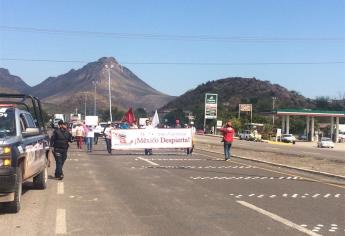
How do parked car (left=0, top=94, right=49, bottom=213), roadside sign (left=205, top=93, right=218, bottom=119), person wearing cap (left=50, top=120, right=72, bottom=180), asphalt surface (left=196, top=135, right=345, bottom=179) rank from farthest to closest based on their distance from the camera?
roadside sign (left=205, top=93, right=218, bottom=119)
asphalt surface (left=196, top=135, right=345, bottom=179)
person wearing cap (left=50, top=120, right=72, bottom=180)
parked car (left=0, top=94, right=49, bottom=213)

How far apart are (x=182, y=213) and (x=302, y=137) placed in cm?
10531

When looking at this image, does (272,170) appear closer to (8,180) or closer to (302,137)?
(8,180)

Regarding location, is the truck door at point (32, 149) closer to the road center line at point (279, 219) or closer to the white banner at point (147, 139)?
the road center line at point (279, 219)

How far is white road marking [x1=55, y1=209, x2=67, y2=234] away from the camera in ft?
26.8

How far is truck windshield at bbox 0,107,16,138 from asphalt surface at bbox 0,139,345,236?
53.3 inches

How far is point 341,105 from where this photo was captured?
631 feet

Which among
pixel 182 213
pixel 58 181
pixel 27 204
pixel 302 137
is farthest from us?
pixel 302 137

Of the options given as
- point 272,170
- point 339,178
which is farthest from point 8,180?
point 272,170

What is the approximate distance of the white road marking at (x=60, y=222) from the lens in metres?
8.16

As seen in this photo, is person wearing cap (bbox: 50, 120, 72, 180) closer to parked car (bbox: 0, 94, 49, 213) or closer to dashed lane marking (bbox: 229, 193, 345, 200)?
parked car (bbox: 0, 94, 49, 213)

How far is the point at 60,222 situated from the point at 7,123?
2.60 m

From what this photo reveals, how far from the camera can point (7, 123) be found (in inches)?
413

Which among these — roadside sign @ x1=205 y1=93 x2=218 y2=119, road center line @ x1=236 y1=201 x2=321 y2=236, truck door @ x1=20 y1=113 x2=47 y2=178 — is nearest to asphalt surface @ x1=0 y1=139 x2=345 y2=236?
road center line @ x1=236 y1=201 x2=321 y2=236

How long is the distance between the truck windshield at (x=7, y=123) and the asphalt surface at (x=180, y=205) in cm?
135
